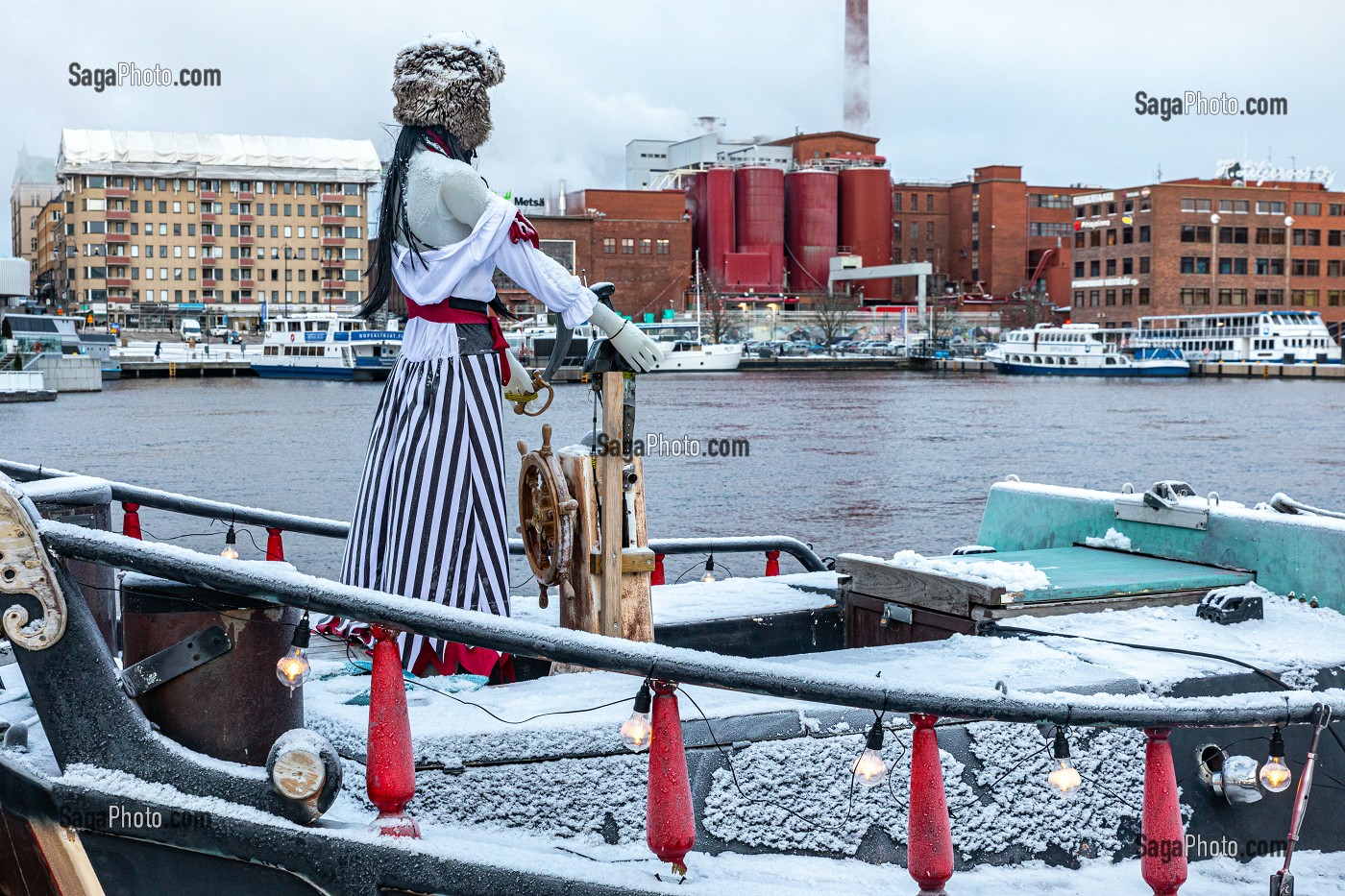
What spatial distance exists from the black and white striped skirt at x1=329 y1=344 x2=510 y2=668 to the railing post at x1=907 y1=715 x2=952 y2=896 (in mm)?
1665

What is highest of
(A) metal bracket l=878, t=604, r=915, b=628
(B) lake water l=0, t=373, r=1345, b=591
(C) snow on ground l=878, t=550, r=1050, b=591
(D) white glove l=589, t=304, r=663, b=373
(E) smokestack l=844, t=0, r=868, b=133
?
(E) smokestack l=844, t=0, r=868, b=133

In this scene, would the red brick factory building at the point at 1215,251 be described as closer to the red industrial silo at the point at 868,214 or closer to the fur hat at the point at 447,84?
the red industrial silo at the point at 868,214

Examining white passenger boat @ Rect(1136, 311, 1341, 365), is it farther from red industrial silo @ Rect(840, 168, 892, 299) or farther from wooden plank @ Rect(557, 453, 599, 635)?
wooden plank @ Rect(557, 453, 599, 635)

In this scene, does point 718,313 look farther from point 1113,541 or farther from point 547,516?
point 547,516

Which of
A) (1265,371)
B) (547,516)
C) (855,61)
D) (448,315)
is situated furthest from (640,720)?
(855,61)

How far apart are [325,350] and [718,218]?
4268 cm

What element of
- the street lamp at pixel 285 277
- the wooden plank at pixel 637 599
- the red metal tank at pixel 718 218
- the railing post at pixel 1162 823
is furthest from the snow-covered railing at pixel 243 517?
the street lamp at pixel 285 277

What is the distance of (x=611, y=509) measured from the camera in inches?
179

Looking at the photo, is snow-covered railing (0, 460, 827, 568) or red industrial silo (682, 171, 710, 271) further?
red industrial silo (682, 171, 710, 271)

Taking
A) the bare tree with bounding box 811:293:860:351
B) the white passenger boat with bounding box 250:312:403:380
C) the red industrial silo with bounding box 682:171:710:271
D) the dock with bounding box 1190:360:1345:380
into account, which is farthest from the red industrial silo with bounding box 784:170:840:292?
the white passenger boat with bounding box 250:312:403:380

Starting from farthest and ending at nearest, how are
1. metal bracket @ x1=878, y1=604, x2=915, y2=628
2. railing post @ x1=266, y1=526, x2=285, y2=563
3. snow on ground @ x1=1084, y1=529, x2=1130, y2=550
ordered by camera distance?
railing post @ x1=266, y1=526, x2=285, y2=563 → snow on ground @ x1=1084, y1=529, x2=1130, y2=550 → metal bracket @ x1=878, y1=604, x2=915, y2=628

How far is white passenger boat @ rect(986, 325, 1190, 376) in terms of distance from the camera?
289ft

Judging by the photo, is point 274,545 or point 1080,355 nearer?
point 274,545

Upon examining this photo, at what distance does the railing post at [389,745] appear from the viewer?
3.28m
